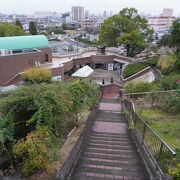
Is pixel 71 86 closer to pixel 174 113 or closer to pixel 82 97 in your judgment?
pixel 82 97

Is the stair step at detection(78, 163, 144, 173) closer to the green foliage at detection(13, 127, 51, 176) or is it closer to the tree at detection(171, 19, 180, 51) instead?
the green foliage at detection(13, 127, 51, 176)

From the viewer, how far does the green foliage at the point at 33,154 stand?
596 cm

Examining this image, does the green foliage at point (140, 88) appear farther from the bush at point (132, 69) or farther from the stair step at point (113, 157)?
the bush at point (132, 69)

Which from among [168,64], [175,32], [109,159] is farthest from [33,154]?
[175,32]

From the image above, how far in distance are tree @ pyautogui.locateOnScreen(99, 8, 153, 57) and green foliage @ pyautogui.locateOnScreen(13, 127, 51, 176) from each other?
2782cm

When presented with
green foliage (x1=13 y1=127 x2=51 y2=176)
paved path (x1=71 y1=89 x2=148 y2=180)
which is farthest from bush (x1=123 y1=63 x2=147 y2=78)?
green foliage (x1=13 y1=127 x2=51 y2=176)

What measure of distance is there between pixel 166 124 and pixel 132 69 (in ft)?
64.5

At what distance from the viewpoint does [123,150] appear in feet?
26.3

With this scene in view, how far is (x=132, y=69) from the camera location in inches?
1176

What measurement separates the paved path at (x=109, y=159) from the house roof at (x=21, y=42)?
20.6 metres

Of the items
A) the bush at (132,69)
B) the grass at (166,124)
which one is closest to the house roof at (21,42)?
the bush at (132,69)

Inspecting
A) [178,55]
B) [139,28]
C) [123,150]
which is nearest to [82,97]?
[123,150]

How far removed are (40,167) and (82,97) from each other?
4533 millimetres

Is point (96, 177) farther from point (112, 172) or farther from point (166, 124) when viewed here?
point (166, 124)
